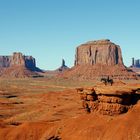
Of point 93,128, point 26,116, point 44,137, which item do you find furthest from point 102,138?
point 26,116

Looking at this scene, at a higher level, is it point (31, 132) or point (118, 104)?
point (118, 104)

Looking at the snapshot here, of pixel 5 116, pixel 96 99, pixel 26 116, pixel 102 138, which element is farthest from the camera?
pixel 5 116

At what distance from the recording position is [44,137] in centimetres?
4219

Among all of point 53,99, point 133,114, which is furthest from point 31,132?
point 53,99

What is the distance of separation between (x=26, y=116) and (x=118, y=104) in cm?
3546

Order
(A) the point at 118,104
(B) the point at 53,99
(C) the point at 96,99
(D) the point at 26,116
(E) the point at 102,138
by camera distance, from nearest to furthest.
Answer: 1. (E) the point at 102,138
2. (A) the point at 118,104
3. (C) the point at 96,99
4. (D) the point at 26,116
5. (B) the point at 53,99

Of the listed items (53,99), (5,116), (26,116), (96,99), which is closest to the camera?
(96,99)

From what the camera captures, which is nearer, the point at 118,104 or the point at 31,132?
the point at 118,104

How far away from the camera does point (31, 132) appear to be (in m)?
45.6

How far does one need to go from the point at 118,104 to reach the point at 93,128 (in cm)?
384

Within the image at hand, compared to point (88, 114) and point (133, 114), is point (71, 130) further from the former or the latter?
point (133, 114)

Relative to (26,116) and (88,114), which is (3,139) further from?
(26,116)

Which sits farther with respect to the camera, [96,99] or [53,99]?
[53,99]

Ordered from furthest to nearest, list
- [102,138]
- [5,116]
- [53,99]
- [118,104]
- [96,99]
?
[53,99], [5,116], [96,99], [118,104], [102,138]
